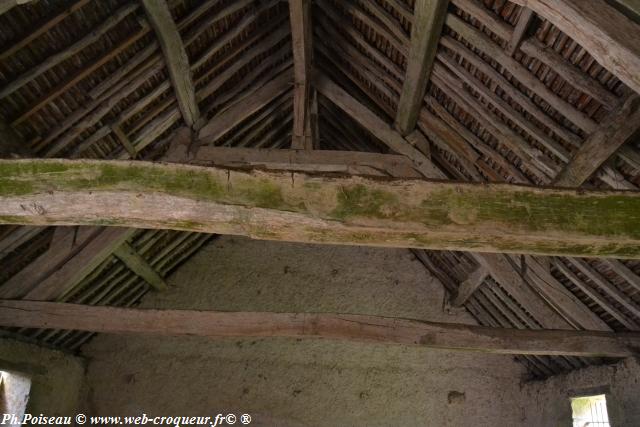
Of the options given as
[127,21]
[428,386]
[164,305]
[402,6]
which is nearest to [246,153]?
[127,21]

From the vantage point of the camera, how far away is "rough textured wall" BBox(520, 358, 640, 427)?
415cm

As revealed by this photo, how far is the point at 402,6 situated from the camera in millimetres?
3477

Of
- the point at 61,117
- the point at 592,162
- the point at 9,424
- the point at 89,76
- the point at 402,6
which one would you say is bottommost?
the point at 9,424

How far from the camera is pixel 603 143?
2.89 meters

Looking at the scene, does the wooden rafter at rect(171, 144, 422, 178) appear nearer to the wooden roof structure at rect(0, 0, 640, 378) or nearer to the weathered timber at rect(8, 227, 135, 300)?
the wooden roof structure at rect(0, 0, 640, 378)

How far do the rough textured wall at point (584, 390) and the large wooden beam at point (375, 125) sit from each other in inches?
84.1

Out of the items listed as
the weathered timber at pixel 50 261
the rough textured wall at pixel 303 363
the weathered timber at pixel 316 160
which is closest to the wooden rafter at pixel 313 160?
the weathered timber at pixel 316 160

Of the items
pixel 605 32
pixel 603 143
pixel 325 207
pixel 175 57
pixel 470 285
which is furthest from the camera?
pixel 470 285

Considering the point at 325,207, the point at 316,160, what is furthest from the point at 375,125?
the point at 325,207

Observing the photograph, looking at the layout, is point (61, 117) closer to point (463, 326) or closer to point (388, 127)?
point (388, 127)

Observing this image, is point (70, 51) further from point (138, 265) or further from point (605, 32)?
point (605, 32)

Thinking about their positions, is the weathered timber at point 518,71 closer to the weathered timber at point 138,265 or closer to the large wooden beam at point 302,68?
the large wooden beam at point 302,68

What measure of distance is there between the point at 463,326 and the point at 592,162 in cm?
167

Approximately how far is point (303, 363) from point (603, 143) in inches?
162
